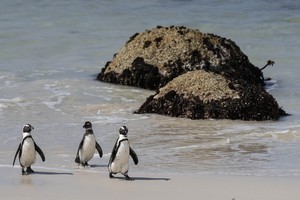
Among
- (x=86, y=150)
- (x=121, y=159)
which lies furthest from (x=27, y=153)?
(x=121, y=159)

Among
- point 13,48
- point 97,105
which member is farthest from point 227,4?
point 97,105

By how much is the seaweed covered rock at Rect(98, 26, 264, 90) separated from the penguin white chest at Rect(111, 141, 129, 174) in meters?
6.69

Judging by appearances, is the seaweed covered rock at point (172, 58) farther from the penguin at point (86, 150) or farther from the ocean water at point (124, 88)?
the penguin at point (86, 150)

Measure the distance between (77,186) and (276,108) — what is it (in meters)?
5.44

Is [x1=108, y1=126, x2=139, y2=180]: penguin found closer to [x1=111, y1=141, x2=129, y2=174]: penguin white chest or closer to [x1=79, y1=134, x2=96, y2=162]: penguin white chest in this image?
[x1=111, y1=141, x2=129, y2=174]: penguin white chest

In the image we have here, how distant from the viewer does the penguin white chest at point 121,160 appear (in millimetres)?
9062

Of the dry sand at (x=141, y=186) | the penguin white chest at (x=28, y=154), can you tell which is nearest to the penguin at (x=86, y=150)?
the dry sand at (x=141, y=186)

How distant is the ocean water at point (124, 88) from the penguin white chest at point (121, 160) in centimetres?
43

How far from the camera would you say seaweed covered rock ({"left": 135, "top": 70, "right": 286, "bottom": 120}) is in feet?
43.0

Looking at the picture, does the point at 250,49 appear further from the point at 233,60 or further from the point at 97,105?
the point at 97,105

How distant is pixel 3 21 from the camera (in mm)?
27125

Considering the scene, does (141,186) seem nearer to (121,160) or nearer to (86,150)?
(121,160)

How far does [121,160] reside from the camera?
30.0 ft

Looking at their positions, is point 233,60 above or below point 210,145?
above
